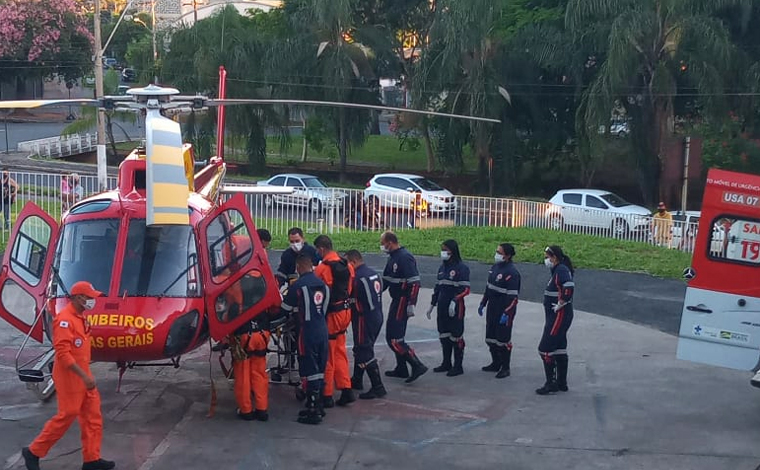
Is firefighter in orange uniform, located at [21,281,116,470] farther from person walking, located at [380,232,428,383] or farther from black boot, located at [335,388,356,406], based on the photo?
person walking, located at [380,232,428,383]

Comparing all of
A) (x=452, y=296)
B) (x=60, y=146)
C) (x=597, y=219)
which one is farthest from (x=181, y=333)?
(x=60, y=146)

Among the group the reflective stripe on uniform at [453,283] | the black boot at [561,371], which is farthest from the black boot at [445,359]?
the black boot at [561,371]

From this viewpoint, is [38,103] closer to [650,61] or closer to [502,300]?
[502,300]

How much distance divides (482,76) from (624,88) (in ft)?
17.3

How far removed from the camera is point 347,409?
1075cm

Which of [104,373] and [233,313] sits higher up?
[233,313]

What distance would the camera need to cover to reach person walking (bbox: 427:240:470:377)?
1177 centimetres

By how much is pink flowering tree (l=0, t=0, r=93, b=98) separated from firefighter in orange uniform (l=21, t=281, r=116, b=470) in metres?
45.8

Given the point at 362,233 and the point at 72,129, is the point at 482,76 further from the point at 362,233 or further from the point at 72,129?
the point at 72,129

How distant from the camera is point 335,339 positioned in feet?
35.2

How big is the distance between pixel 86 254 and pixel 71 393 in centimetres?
209

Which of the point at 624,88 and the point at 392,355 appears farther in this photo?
the point at 624,88

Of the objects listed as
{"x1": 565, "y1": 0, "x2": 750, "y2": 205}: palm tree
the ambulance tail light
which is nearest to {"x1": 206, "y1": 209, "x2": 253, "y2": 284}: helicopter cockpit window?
the ambulance tail light

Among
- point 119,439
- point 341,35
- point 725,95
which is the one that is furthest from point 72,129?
point 119,439
